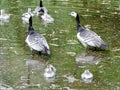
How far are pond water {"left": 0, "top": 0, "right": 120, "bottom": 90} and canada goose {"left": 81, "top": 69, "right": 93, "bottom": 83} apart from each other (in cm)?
12

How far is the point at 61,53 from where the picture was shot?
13539 mm

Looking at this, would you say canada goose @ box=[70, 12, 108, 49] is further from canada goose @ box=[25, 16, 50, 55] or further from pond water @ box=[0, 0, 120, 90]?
canada goose @ box=[25, 16, 50, 55]

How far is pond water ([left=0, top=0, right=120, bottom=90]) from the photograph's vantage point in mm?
11180

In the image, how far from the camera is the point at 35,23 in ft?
56.5

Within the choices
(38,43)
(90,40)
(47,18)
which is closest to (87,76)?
(38,43)

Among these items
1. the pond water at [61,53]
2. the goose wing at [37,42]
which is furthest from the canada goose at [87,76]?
the goose wing at [37,42]

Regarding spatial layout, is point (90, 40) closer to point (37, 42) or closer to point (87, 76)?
point (37, 42)

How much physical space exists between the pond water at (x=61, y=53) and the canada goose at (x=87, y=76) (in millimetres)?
118

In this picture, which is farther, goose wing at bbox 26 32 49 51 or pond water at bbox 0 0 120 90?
goose wing at bbox 26 32 49 51

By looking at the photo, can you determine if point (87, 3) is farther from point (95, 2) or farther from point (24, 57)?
point (24, 57)

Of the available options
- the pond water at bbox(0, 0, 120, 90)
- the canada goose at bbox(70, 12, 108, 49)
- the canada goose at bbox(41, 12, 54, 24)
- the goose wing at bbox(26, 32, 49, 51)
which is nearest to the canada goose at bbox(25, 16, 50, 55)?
the goose wing at bbox(26, 32, 49, 51)

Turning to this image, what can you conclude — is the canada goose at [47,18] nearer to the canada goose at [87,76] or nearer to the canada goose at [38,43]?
the canada goose at [38,43]

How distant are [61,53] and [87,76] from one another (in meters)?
2.36

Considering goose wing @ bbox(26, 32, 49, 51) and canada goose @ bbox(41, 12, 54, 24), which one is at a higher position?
goose wing @ bbox(26, 32, 49, 51)
